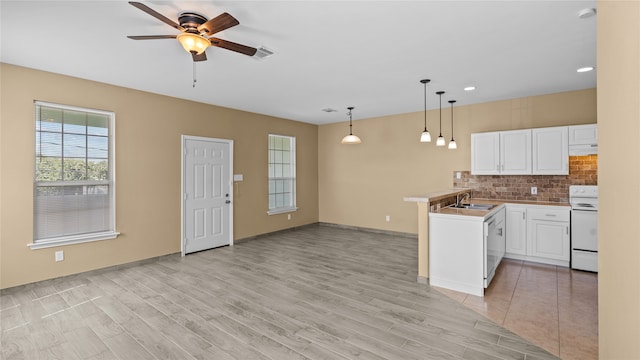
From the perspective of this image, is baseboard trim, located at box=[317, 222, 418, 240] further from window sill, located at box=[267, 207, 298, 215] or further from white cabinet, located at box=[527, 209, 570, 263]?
white cabinet, located at box=[527, 209, 570, 263]

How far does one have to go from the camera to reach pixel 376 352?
2426mm

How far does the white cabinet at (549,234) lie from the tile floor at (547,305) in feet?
0.70

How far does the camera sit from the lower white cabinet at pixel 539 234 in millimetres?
4441

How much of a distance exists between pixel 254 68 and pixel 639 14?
3.52 meters

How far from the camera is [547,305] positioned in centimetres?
325

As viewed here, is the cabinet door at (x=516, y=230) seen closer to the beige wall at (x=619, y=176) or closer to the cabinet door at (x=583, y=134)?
the cabinet door at (x=583, y=134)

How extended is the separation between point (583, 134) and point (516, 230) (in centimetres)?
174

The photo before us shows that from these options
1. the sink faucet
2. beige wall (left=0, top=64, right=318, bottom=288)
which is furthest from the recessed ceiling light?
beige wall (left=0, top=64, right=318, bottom=288)

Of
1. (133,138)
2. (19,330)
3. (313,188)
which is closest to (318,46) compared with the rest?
(133,138)

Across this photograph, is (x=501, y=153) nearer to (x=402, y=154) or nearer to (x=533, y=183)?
(x=533, y=183)

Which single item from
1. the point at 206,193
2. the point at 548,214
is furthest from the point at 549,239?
the point at 206,193

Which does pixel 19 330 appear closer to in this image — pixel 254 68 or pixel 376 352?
pixel 376 352

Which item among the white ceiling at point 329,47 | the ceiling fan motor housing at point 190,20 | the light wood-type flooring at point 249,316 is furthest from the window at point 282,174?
the ceiling fan motor housing at point 190,20

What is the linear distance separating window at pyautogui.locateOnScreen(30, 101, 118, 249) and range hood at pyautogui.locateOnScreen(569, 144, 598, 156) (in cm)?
702
